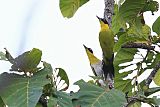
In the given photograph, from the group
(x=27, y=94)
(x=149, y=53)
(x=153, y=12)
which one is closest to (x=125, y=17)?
(x=153, y=12)

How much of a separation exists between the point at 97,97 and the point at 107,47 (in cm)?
29

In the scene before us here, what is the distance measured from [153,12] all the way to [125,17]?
0.09m

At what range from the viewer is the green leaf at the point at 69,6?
975 millimetres

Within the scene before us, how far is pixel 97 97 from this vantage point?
749mm

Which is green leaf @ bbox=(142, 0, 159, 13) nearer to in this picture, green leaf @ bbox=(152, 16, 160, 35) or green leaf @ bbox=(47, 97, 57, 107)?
green leaf @ bbox=(152, 16, 160, 35)

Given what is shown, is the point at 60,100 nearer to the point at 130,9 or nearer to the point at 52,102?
the point at 52,102

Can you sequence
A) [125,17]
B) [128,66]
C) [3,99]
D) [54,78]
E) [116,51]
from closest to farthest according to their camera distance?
[3,99], [54,78], [125,17], [116,51], [128,66]

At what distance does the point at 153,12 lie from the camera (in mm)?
956

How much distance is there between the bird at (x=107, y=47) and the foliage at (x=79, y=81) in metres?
0.02

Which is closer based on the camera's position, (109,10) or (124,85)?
(109,10)

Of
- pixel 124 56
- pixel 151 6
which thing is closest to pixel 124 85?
pixel 124 56

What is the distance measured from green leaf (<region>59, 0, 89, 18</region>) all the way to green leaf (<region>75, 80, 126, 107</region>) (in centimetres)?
27

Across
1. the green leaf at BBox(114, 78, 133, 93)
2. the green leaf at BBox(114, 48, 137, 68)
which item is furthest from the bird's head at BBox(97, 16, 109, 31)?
the green leaf at BBox(114, 78, 133, 93)

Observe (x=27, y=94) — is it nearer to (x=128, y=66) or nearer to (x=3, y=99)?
(x=3, y=99)
